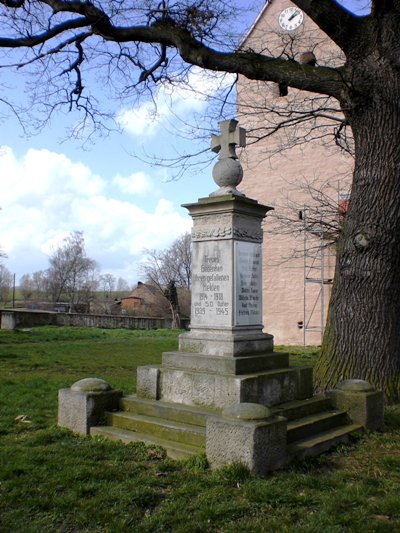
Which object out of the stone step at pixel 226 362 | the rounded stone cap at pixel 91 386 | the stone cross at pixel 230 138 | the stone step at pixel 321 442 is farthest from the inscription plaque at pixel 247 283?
the rounded stone cap at pixel 91 386

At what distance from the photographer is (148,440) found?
5863 millimetres

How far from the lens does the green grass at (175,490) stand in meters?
4.07

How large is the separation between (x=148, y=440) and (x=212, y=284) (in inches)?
79.0

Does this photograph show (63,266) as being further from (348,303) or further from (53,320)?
(348,303)

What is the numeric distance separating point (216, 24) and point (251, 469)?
8.05 m

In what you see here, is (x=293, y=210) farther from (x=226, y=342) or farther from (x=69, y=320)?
(x=69, y=320)

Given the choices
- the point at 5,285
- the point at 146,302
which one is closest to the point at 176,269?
the point at 146,302

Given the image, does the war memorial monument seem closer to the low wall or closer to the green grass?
the green grass

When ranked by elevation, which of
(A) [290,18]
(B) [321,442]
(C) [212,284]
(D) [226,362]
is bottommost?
(B) [321,442]

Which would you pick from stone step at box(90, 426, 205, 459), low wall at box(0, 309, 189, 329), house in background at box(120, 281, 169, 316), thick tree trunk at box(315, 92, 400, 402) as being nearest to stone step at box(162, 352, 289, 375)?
stone step at box(90, 426, 205, 459)

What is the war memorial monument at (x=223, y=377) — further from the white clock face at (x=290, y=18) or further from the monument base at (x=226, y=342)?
the white clock face at (x=290, y=18)

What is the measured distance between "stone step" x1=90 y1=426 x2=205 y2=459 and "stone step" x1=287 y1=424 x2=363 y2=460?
3.14 ft

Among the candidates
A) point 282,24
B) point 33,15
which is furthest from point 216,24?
→ point 282,24

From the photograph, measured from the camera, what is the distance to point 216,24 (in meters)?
9.98
